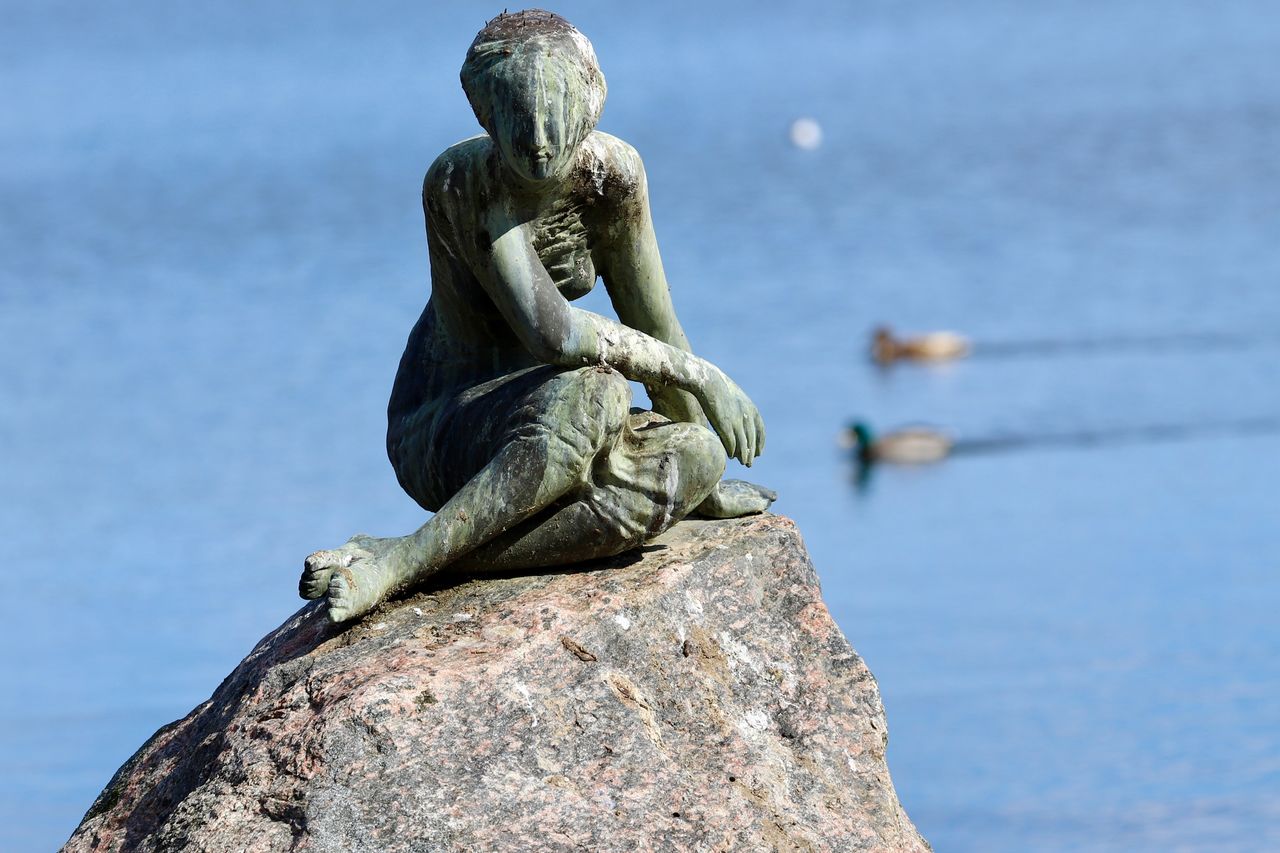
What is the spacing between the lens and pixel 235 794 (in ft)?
16.5

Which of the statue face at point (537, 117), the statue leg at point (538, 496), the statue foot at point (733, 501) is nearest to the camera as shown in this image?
the statue face at point (537, 117)

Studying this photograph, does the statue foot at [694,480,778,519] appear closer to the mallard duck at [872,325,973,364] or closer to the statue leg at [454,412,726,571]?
the statue leg at [454,412,726,571]

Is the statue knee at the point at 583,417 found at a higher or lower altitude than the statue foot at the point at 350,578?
higher

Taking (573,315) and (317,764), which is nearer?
(317,764)

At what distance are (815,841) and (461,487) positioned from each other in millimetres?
1306

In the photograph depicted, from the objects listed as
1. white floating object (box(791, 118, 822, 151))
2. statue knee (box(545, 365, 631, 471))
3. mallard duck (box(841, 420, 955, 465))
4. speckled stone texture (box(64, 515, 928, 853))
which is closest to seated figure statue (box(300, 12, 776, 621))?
statue knee (box(545, 365, 631, 471))

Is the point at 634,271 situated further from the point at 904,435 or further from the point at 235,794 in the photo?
the point at 904,435

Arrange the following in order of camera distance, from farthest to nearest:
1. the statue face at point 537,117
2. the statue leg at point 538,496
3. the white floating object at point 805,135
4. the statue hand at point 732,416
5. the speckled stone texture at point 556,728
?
the white floating object at point 805,135 → the statue hand at point 732,416 → the statue leg at point 538,496 → the statue face at point 537,117 → the speckled stone texture at point 556,728

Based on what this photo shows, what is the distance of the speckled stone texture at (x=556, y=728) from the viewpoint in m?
4.93

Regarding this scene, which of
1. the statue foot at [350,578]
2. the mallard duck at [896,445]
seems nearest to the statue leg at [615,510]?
the statue foot at [350,578]

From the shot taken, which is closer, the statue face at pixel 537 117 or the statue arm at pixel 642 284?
the statue face at pixel 537 117

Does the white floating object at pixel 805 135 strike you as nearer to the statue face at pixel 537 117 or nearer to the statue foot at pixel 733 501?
the statue foot at pixel 733 501

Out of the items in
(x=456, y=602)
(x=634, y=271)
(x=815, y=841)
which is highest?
(x=634, y=271)

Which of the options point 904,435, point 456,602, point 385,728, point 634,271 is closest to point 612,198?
point 634,271
